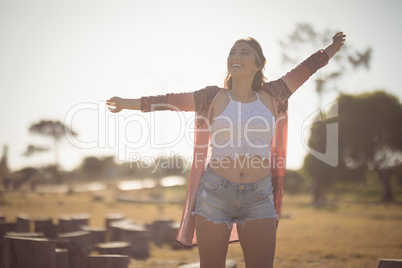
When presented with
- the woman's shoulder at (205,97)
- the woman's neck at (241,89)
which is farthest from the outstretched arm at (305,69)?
the woman's shoulder at (205,97)

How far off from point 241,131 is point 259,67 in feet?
2.20

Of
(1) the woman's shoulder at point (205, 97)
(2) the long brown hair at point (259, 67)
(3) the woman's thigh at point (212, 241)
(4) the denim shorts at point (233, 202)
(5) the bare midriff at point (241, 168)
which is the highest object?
(2) the long brown hair at point (259, 67)

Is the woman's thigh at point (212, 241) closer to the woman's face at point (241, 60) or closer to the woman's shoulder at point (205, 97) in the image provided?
the woman's shoulder at point (205, 97)

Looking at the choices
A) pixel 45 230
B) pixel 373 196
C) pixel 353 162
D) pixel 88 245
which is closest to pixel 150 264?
pixel 88 245

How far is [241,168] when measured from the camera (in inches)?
134

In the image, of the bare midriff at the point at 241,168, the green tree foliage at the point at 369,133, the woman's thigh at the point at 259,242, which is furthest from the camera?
the green tree foliage at the point at 369,133

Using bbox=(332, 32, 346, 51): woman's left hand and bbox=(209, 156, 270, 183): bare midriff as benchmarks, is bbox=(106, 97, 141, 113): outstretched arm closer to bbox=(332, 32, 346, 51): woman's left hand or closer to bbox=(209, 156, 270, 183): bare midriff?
bbox=(209, 156, 270, 183): bare midriff

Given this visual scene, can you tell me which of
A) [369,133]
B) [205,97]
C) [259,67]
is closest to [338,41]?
[259,67]

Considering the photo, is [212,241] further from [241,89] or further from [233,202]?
[241,89]

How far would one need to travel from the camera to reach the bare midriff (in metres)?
3.39

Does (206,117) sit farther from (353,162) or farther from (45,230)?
(353,162)

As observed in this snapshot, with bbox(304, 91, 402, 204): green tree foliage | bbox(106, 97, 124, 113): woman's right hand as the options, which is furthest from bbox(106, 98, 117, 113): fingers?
bbox(304, 91, 402, 204): green tree foliage

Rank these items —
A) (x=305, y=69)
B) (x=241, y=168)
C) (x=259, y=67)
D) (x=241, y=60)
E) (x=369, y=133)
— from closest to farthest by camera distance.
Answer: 1. (x=241, y=168)
2. (x=241, y=60)
3. (x=259, y=67)
4. (x=305, y=69)
5. (x=369, y=133)

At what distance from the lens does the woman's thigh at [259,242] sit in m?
3.28
